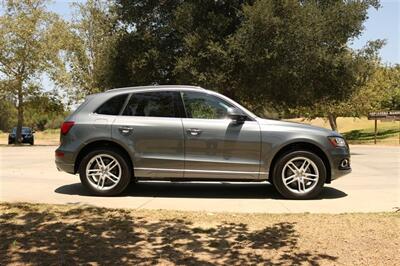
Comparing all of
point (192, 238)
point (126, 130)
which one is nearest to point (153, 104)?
point (126, 130)

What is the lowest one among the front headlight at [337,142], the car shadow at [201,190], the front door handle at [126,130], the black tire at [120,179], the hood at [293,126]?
the car shadow at [201,190]

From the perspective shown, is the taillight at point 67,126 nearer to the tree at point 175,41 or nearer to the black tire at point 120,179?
the black tire at point 120,179

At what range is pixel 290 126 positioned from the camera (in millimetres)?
7746

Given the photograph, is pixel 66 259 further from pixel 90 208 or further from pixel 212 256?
pixel 90 208

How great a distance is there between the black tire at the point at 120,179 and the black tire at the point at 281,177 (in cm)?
220

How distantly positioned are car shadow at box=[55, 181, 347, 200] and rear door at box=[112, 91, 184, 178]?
0.44 meters

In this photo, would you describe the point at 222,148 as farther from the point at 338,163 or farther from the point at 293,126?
the point at 338,163

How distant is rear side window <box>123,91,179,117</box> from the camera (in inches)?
312

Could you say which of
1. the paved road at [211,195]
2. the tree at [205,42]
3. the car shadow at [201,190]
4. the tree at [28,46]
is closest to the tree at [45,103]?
the tree at [28,46]

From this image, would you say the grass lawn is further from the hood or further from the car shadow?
the hood

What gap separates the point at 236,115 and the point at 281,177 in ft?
3.69

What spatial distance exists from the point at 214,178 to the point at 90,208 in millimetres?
2065

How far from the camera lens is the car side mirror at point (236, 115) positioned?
771 centimetres

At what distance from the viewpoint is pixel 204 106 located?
792cm
